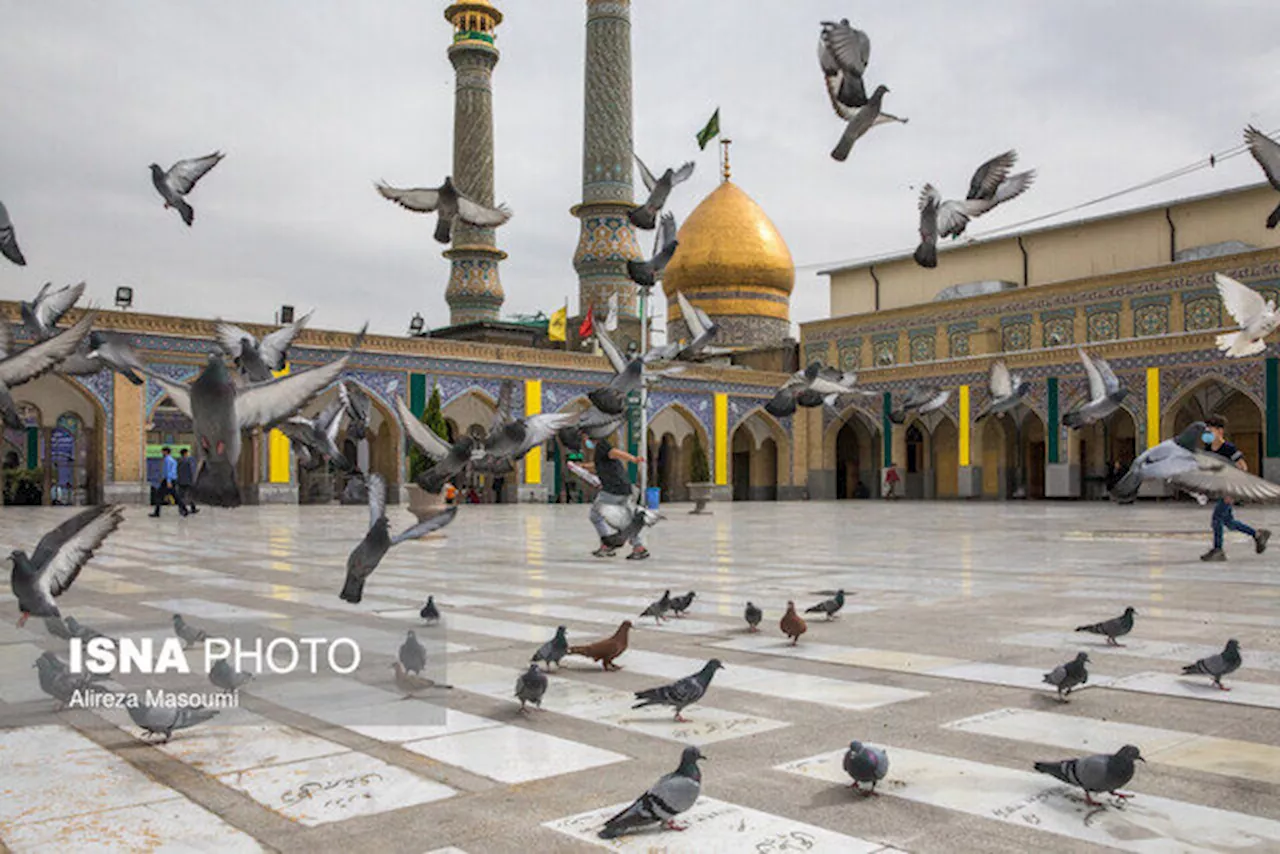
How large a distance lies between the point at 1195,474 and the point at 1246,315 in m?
1.27

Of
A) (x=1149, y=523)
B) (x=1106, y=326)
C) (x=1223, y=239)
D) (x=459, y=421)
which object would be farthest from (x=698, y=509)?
(x=1223, y=239)

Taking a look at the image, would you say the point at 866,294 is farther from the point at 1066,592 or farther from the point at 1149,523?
the point at 1066,592

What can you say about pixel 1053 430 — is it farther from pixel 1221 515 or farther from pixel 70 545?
pixel 70 545

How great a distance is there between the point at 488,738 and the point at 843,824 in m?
1.15

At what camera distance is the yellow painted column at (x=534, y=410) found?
26.7 meters

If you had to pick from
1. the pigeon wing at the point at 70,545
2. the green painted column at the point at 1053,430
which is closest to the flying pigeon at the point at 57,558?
the pigeon wing at the point at 70,545

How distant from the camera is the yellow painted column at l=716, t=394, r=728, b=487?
3066 centimetres

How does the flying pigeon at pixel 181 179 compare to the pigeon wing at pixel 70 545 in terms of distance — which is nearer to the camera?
the pigeon wing at pixel 70 545

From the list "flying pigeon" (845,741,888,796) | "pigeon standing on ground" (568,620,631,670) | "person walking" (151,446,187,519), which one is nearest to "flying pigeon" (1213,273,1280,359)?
"pigeon standing on ground" (568,620,631,670)

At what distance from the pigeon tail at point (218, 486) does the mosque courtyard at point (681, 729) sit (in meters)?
0.71

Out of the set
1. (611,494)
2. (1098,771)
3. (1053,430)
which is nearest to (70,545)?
(1098,771)

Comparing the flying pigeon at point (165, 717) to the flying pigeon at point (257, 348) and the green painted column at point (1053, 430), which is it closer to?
the flying pigeon at point (257, 348)

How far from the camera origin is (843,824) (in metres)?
2.46

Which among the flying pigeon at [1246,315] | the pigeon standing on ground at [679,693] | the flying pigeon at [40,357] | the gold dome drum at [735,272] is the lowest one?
the pigeon standing on ground at [679,693]
